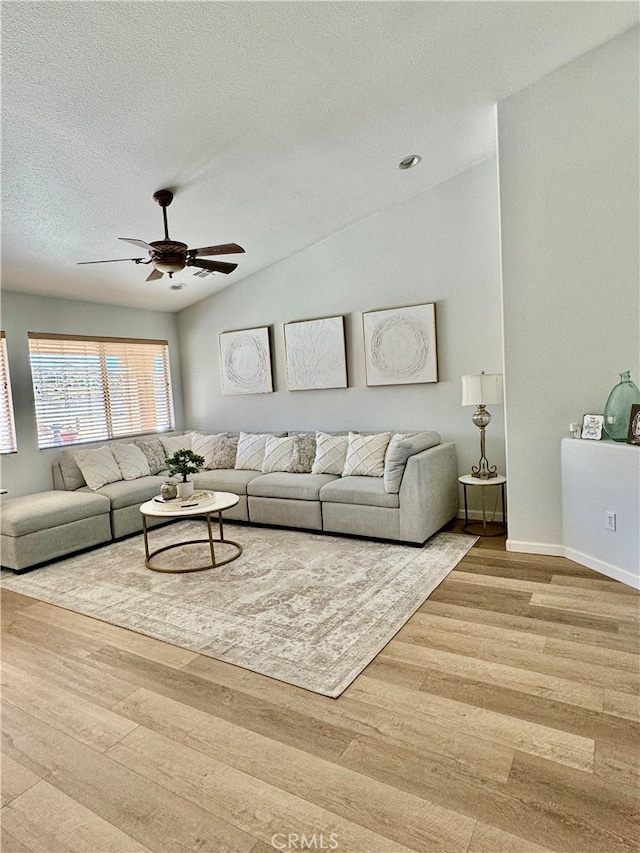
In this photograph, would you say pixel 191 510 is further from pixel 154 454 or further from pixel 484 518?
pixel 484 518

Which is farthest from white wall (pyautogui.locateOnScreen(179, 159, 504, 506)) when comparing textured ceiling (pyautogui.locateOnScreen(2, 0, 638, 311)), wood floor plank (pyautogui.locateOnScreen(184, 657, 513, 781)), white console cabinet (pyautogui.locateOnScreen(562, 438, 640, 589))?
wood floor plank (pyautogui.locateOnScreen(184, 657, 513, 781))

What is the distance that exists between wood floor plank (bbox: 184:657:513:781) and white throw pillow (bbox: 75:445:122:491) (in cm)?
306

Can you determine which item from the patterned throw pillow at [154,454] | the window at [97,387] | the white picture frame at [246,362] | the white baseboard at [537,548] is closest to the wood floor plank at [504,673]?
the white baseboard at [537,548]

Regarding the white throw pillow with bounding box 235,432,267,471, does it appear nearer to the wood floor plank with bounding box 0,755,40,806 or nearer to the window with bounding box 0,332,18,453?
the window with bounding box 0,332,18,453

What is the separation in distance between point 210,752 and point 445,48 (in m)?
3.69

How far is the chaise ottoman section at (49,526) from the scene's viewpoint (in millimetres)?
3969

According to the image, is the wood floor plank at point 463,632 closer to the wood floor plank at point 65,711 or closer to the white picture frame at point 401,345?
the wood floor plank at point 65,711

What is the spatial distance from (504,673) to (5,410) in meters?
4.79

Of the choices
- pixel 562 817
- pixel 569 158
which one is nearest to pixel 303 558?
pixel 562 817

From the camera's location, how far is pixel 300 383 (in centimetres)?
564

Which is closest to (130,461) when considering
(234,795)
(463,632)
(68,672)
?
(68,672)

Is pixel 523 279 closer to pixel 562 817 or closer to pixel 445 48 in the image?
pixel 445 48

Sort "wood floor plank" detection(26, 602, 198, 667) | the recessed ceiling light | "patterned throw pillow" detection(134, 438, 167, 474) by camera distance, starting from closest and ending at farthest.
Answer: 1. "wood floor plank" detection(26, 602, 198, 667)
2. the recessed ceiling light
3. "patterned throw pillow" detection(134, 438, 167, 474)

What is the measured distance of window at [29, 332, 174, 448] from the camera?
16.8 feet
